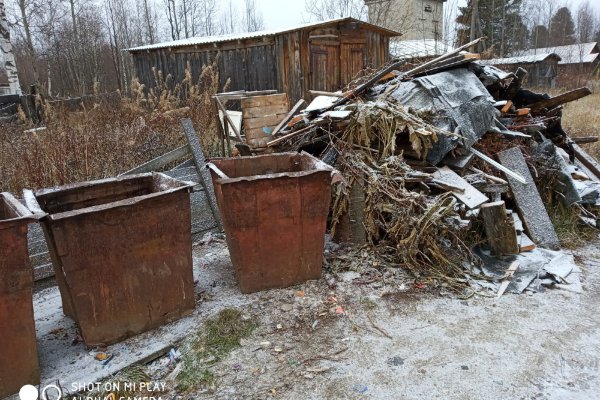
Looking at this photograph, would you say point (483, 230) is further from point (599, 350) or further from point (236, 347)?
point (236, 347)

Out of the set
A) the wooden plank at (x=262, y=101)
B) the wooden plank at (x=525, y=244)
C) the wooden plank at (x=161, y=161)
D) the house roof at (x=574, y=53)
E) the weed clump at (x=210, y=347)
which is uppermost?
the house roof at (x=574, y=53)

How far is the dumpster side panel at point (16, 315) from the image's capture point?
235 centimetres

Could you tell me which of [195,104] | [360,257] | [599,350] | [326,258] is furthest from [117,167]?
[599,350]

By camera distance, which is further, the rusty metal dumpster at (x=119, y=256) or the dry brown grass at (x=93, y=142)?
the dry brown grass at (x=93, y=142)

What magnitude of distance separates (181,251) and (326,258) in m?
1.60

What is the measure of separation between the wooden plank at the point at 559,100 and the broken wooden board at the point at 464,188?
9.07ft

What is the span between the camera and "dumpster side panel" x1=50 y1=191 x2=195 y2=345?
2.68m

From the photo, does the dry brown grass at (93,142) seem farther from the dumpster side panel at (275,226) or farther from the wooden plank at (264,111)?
the dumpster side panel at (275,226)

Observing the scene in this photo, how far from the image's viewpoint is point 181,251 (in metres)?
3.13

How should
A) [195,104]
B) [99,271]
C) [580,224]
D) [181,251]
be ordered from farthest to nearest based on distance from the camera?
[195,104] → [580,224] → [181,251] → [99,271]

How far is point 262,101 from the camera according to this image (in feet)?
19.7

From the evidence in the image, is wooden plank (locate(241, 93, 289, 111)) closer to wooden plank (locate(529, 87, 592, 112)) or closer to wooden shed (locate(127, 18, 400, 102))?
wooden plank (locate(529, 87, 592, 112))

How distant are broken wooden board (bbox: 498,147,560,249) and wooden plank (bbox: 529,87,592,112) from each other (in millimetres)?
1755

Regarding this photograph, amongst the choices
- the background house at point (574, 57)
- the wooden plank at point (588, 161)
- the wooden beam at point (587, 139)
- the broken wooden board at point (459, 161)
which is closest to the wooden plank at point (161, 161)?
the broken wooden board at point (459, 161)
